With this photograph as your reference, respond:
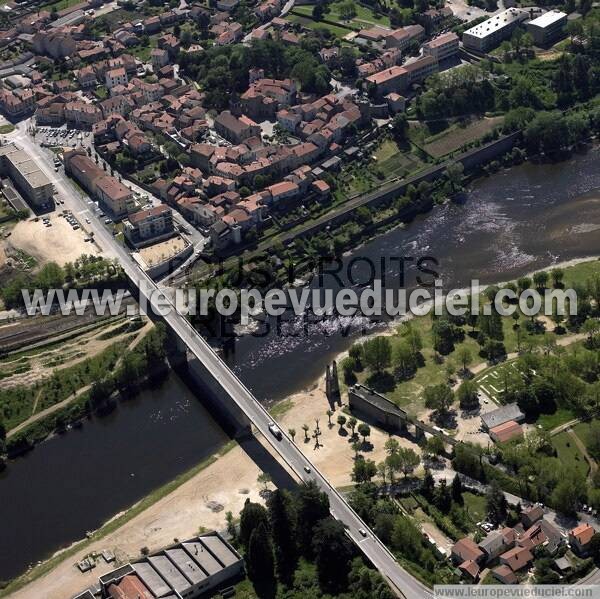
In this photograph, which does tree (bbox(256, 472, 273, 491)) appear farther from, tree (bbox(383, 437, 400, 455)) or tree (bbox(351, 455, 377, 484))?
tree (bbox(383, 437, 400, 455))

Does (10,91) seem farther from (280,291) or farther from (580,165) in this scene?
(580,165)

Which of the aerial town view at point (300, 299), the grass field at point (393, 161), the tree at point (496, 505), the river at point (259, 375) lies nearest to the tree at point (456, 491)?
the aerial town view at point (300, 299)

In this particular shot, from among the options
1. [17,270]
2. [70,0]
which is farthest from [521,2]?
[17,270]

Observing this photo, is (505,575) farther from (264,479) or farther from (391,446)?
(264,479)

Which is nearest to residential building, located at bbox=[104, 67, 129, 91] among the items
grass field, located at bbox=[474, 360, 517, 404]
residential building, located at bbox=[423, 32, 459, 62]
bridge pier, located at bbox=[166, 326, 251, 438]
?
residential building, located at bbox=[423, 32, 459, 62]

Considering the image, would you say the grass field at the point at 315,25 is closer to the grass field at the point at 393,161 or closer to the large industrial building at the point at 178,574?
the grass field at the point at 393,161

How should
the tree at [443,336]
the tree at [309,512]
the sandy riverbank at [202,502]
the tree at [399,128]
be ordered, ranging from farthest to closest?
the tree at [399,128] < the tree at [443,336] < the sandy riverbank at [202,502] < the tree at [309,512]
